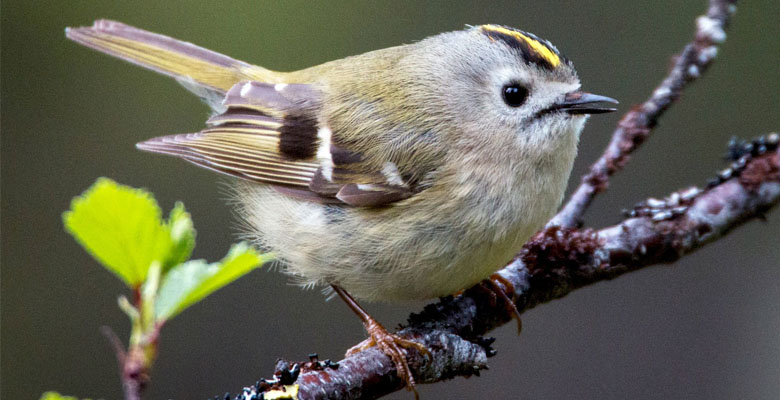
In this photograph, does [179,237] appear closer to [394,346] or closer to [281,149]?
[394,346]

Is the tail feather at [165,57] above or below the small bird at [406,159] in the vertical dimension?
above

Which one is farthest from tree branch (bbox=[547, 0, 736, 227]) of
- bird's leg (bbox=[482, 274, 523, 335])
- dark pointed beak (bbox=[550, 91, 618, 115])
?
dark pointed beak (bbox=[550, 91, 618, 115])

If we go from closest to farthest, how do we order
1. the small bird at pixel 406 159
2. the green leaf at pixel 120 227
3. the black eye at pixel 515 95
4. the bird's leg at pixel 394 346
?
the green leaf at pixel 120 227 → the bird's leg at pixel 394 346 → the small bird at pixel 406 159 → the black eye at pixel 515 95

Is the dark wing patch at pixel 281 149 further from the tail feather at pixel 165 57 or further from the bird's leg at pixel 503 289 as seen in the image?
the bird's leg at pixel 503 289

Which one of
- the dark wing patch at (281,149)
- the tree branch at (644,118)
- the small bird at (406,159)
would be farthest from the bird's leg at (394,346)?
the tree branch at (644,118)

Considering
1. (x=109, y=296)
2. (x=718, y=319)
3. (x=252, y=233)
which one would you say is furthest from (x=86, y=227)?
(x=718, y=319)

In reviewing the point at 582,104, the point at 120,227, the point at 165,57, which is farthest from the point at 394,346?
the point at 165,57

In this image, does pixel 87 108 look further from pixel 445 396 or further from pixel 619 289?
pixel 619 289
